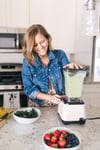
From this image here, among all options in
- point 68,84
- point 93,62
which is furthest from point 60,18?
point 68,84

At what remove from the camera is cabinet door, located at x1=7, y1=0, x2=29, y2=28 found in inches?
92.2

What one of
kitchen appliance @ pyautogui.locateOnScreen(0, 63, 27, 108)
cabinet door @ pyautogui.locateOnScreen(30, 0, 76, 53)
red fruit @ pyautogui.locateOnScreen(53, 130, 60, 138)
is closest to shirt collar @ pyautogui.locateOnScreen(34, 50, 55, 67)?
red fruit @ pyautogui.locateOnScreen(53, 130, 60, 138)

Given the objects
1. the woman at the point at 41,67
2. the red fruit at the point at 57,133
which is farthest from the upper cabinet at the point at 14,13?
the red fruit at the point at 57,133

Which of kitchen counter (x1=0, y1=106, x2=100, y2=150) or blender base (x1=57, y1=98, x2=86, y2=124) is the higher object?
blender base (x1=57, y1=98, x2=86, y2=124)

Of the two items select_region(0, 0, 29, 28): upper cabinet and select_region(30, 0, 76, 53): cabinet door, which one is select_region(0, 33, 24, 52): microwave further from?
select_region(30, 0, 76, 53): cabinet door

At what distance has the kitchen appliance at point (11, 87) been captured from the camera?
2270mm

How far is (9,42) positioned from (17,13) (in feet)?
1.31

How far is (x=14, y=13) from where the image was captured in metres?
2.36

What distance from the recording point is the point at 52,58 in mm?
1436

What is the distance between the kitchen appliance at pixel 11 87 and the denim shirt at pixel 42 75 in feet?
2.91

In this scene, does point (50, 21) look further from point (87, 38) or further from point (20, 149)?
point (20, 149)

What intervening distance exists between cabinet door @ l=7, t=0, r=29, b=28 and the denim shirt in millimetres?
1117

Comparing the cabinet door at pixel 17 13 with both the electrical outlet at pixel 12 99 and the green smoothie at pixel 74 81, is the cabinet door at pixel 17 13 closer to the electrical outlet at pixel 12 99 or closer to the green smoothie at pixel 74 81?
the electrical outlet at pixel 12 99

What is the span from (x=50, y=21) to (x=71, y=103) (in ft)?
5.39
